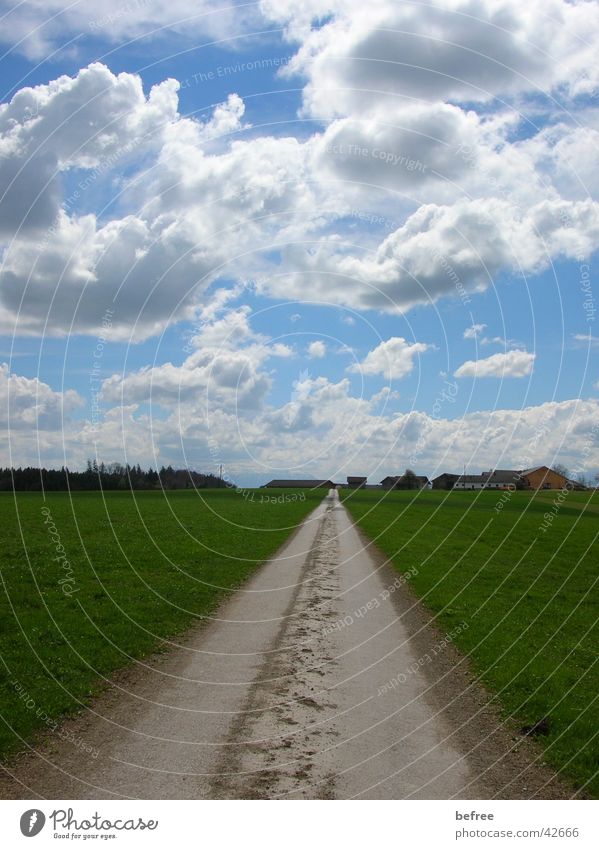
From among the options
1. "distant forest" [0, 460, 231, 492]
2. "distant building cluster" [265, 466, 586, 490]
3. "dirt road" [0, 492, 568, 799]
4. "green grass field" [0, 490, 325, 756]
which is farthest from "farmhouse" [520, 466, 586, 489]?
"dirt road" [0, 492, 568, 799]

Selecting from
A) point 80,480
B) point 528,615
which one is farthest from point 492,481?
point 528,615

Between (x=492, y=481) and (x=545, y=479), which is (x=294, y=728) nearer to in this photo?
(x=545, y=479)

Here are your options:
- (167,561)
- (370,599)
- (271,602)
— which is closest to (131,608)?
(271,602)

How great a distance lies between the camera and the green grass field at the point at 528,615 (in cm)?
1086

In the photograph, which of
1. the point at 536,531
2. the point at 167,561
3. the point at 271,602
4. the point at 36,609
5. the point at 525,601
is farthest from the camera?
the point at 536,531

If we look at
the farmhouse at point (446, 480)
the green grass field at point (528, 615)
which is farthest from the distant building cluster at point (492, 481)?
the green grass field at point (528, 615)

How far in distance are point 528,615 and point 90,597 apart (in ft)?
39.6

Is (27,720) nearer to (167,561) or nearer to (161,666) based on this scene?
(161,666)

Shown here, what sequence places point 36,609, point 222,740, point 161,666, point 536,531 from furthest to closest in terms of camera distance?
point 536,531 → point 36,609 → point 161,666 → point 222,740

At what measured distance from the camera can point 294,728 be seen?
988cm

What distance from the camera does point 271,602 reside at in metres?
20.2

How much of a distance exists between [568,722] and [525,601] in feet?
38.4

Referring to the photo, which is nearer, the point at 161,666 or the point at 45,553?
the point at 161,666
